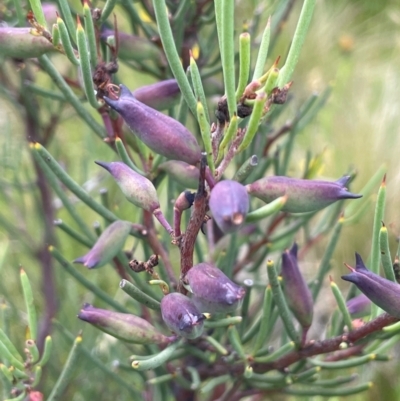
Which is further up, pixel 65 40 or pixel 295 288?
pixel 65 40

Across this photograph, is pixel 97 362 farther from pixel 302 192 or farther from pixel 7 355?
pixel 302 192

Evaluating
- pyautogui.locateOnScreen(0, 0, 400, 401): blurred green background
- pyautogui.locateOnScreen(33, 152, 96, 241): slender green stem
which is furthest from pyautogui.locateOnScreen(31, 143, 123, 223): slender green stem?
pyautogui.locateOnScreen(0, 0, 400, 401): blurred green background

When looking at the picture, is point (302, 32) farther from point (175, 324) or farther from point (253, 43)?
point (253, 43)

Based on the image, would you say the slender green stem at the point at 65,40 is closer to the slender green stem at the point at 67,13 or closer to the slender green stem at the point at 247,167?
the slender green stem at the point at 67,13

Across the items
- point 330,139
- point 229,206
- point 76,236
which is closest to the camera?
point 229,206

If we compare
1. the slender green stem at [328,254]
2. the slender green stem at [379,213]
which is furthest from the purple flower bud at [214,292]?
the slender green stem at [328,254]

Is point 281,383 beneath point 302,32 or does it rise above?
beneath

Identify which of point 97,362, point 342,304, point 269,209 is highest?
point 269,209

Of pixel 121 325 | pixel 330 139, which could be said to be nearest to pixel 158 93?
pixel 121 325

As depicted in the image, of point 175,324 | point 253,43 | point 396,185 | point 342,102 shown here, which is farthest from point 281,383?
point 342,102
